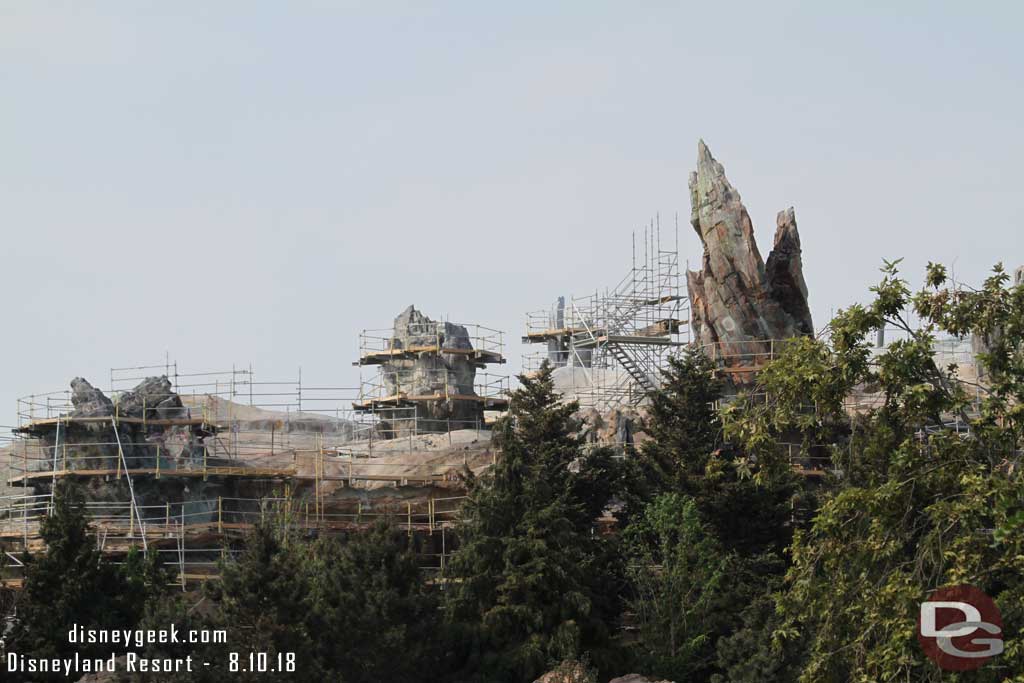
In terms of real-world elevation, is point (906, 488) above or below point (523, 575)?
above

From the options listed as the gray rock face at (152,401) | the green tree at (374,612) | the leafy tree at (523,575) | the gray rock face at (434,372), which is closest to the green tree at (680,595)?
the leafy tree at (523,575)

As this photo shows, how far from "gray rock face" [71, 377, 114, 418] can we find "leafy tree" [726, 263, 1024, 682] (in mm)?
24442

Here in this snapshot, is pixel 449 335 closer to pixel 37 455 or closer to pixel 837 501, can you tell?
pixel 37 455

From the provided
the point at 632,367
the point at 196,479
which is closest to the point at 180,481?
the point at 196,479

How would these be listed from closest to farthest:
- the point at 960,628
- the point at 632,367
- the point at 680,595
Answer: the point at 960,628 < the point at 680,595 < the point at 632,367

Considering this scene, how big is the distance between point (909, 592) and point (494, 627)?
13.9 meters

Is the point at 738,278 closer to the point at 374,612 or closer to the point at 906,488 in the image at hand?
the point at 374,612

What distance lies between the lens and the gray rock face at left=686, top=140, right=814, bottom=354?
2052 inches

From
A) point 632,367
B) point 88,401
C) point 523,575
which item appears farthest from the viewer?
point 632,367

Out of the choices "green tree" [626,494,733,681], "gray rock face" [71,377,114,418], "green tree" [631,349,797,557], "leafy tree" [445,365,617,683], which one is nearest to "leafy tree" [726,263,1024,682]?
"leafy tree" [445,365,617,683]

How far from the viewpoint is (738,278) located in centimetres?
5244

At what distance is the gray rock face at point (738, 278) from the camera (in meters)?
52.1

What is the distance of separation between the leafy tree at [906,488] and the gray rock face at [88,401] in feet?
80.2

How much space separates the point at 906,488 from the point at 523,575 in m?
13.1
